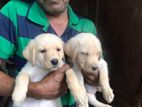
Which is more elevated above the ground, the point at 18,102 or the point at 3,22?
the point at 3,22

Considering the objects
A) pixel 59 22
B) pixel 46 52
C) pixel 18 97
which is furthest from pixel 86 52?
pixel 59 22

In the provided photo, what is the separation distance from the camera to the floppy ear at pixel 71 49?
136 cm

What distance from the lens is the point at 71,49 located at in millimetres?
1374

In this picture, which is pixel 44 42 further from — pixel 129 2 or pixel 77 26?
pixel 129 2

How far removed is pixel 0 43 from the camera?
1.57 meters

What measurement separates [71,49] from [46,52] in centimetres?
9

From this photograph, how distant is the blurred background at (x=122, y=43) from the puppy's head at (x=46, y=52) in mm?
619

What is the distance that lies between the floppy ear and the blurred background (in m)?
0.57

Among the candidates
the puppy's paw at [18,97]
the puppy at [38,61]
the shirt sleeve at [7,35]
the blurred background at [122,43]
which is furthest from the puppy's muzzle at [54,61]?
the blurred background at [122,43]

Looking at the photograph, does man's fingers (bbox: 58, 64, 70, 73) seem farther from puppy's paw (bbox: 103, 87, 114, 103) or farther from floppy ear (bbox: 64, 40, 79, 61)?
puppy's paw (bbox: 103, 87, 114, 103)

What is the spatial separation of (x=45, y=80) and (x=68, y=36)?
11.2 inches

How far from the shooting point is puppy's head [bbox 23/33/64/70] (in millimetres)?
1334

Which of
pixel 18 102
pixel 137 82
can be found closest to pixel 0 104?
pixel 18 102

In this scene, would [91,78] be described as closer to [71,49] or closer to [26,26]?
[71,49]
